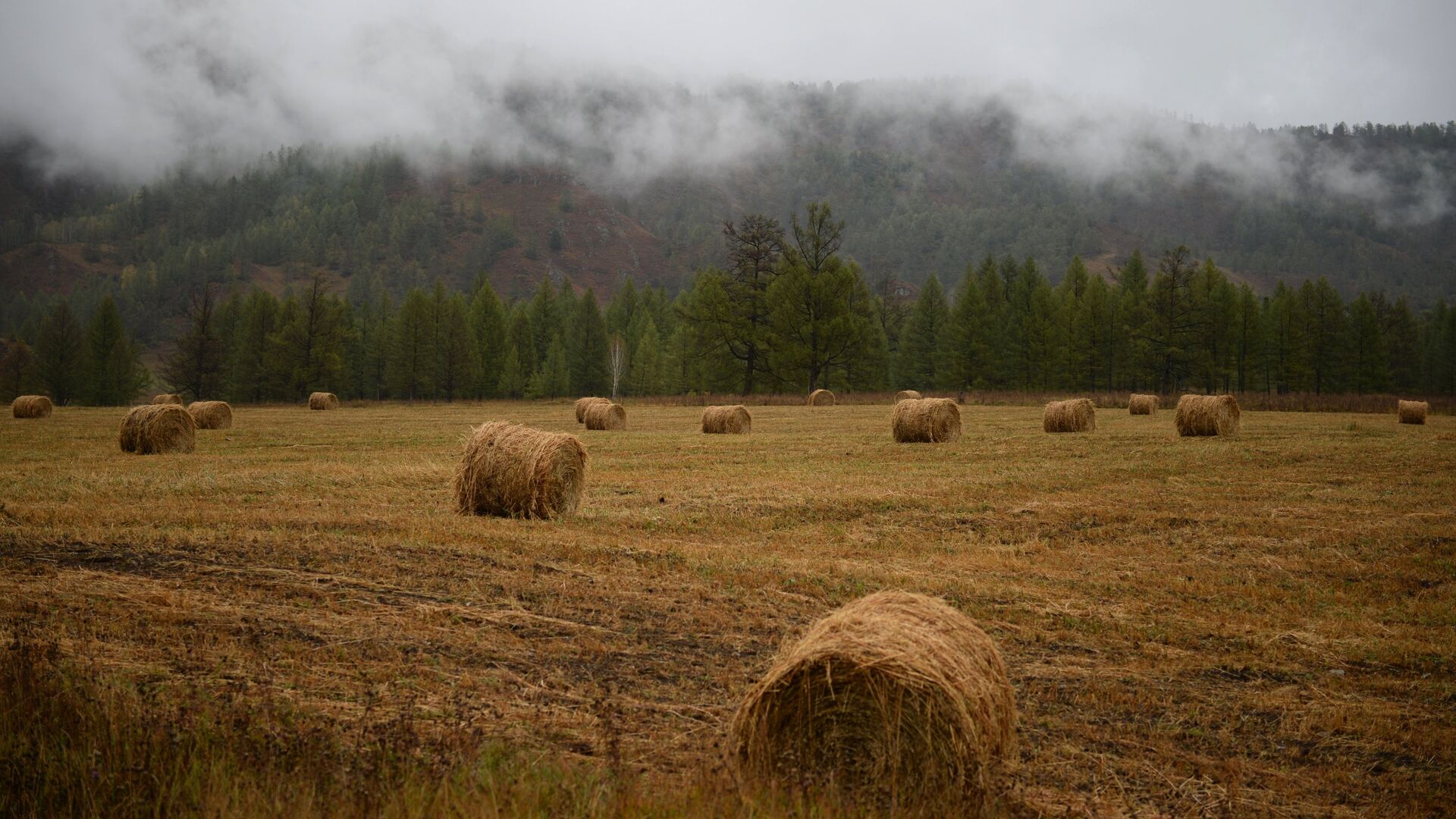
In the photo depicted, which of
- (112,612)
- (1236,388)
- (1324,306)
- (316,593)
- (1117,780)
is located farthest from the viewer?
(1236,388)

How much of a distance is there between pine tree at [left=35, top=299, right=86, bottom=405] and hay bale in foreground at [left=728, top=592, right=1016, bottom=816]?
9594 centimetres

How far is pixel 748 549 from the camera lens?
10539 millimetres

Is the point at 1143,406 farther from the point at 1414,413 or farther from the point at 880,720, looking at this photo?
the point at 880,720

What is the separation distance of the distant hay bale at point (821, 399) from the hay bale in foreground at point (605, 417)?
77.2 ft

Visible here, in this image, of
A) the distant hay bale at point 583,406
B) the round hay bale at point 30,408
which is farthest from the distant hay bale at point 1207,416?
the round hay bale at point 30,408

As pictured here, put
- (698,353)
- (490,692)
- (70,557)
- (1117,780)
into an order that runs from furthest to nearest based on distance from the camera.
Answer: (698,353)
(70,557)
(490,692)
(1117,780)

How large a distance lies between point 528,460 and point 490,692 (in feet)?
23.1

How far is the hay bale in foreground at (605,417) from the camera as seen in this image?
33250 millimetres

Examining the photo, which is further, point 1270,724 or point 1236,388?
point 1236,388

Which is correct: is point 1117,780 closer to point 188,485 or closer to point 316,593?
point 316,593

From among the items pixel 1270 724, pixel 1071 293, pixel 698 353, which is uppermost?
pixel 1071 293

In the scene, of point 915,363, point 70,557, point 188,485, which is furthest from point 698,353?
point 70,557

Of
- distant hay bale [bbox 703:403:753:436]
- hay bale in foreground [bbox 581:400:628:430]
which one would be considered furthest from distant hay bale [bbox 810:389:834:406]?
distant hay bale [bbox 703:403:753:436]

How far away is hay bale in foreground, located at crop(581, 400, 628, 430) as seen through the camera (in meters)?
33.2
